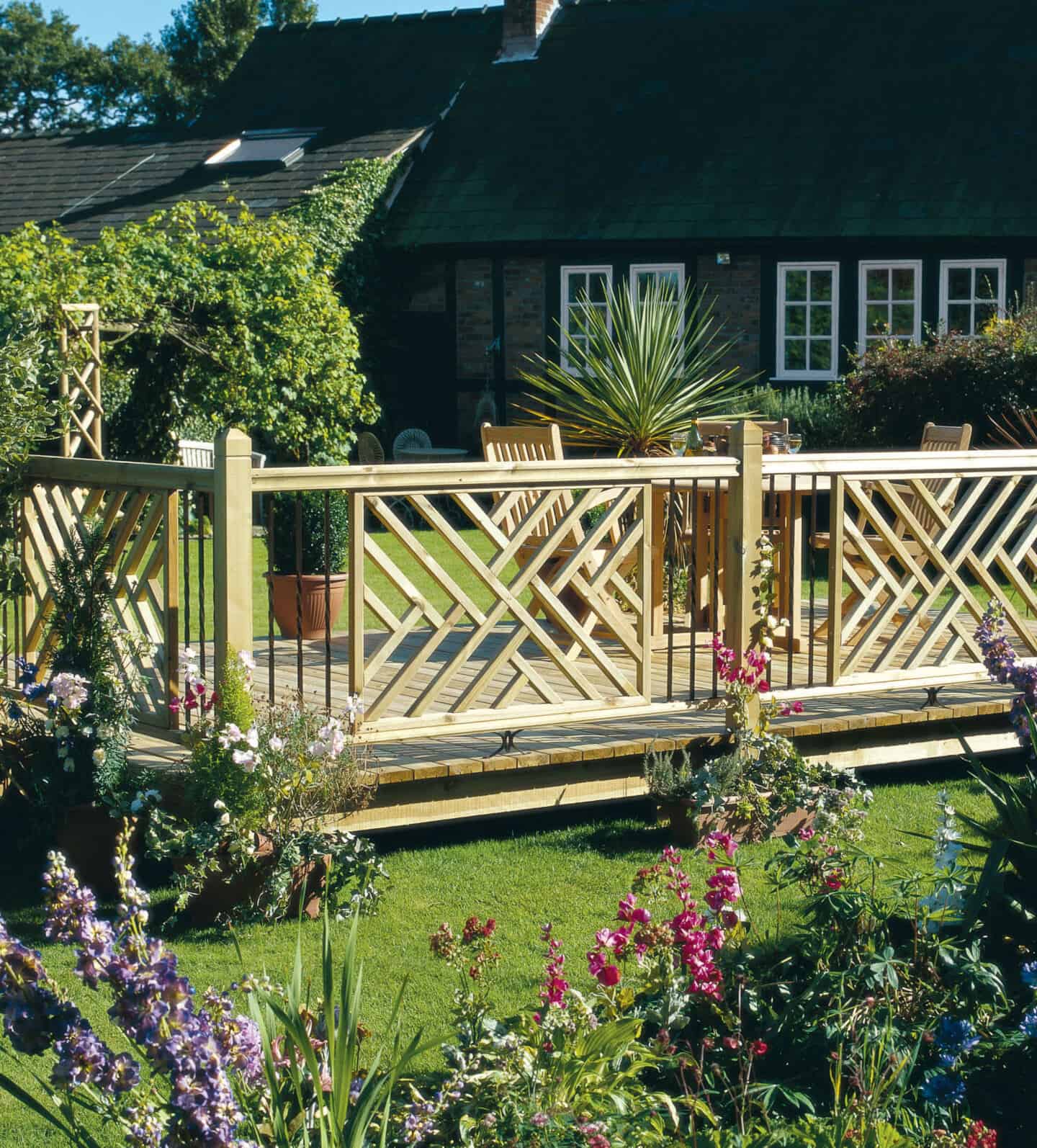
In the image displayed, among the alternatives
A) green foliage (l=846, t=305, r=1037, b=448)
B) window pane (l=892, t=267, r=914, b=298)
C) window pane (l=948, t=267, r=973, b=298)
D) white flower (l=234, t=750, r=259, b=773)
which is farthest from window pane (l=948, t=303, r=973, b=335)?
white flower (l=234, t=750, r=259, b=773)

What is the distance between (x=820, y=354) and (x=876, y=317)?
771 millimetres

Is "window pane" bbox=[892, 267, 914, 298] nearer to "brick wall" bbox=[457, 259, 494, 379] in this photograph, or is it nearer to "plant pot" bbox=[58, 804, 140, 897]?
"brick wall" bbox=[457, 259, 494, 379]

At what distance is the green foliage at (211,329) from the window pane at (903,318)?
250 inches

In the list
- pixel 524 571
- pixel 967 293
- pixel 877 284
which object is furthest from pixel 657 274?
pixel 524 571

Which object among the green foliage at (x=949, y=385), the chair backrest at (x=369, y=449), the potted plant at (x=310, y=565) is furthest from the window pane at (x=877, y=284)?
the potted plant at (x=310, y=565)

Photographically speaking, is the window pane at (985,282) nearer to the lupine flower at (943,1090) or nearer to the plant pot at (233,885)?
the plant pot at (233,885)

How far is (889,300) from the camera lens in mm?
18953

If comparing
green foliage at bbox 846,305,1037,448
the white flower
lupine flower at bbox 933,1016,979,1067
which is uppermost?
green foliage at bbox 846,305,1037,448

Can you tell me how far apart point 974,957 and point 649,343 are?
23.8 feet

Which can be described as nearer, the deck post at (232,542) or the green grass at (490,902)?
the green grass at (490,902)

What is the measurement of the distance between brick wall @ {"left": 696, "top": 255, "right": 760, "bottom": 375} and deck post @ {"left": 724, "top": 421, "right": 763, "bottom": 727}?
13.2 m

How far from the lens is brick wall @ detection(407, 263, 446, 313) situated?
21.1 meters

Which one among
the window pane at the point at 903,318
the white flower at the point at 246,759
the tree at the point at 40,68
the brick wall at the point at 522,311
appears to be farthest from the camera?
the tree at the point at 40,68

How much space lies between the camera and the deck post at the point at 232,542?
5.49 meters
